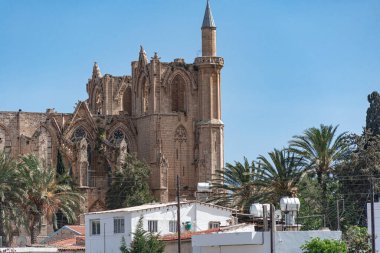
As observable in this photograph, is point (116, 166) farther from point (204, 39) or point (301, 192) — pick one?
point (301, 192)

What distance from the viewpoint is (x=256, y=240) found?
6116 centimetres

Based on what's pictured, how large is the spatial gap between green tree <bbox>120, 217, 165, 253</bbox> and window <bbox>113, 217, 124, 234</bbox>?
2488 millimetres

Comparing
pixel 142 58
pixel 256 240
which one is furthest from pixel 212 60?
pixel 256 240

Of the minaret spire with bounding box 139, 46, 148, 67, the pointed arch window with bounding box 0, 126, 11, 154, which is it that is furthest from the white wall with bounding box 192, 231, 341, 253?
the minaret spire with bounding box 139, 46, 148, 67

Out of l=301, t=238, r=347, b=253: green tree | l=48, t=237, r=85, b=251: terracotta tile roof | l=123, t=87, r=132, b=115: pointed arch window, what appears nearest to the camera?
l=301, t=238, r=347, b=253: green tree

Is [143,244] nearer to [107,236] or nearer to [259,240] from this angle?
[107,236]

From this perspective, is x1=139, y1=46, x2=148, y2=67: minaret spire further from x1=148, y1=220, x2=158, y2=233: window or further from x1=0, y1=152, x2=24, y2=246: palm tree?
x1=148, y1=220, x2=158, y2=233: window

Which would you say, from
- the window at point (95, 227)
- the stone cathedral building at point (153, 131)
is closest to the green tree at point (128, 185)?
the stone cathedral building at point (153, 131)

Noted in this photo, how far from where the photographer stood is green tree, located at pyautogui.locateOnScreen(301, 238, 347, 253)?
2340 inches

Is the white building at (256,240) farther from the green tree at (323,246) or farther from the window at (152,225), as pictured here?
the window at (152,225)

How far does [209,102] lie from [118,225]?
50.6 m

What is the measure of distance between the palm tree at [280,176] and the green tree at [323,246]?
19.8 meters

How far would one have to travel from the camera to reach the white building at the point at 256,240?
60.7 m

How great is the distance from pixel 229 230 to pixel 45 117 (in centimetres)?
5866
